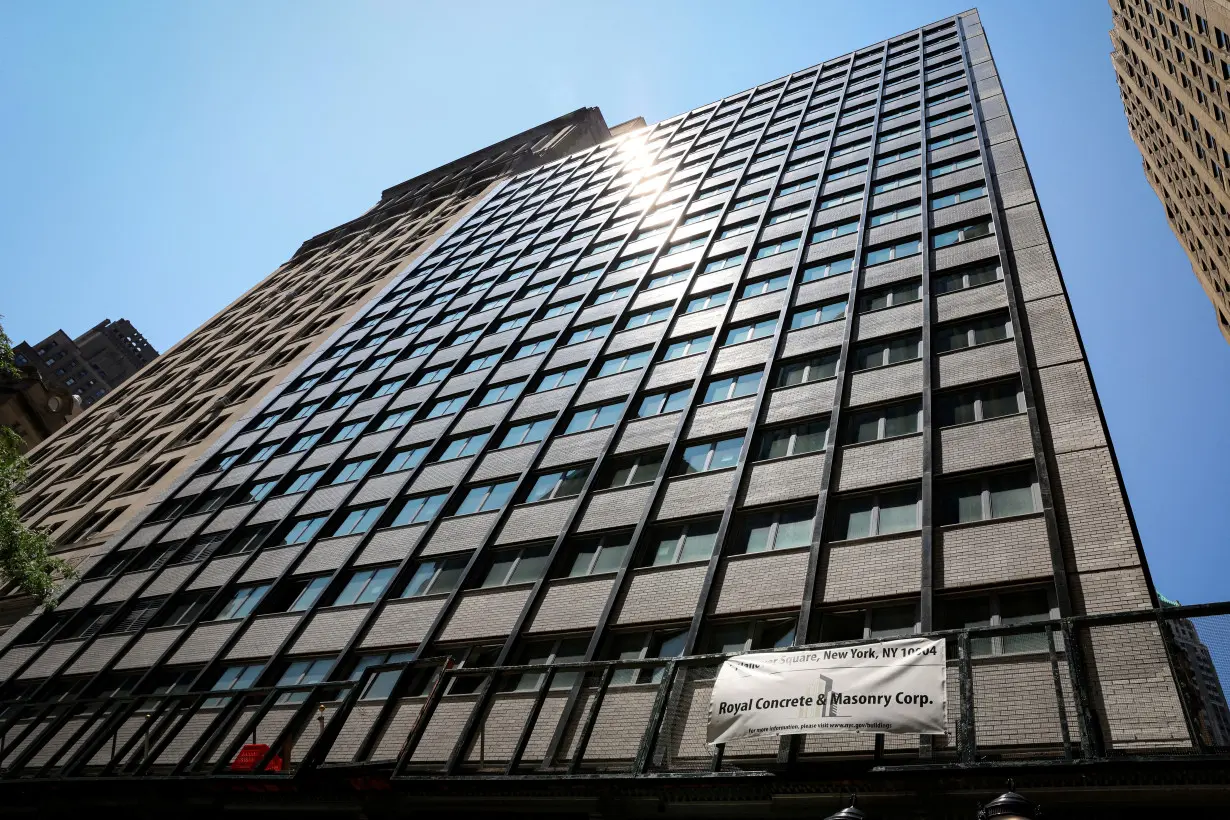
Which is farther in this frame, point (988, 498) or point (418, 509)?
point (418, 509)

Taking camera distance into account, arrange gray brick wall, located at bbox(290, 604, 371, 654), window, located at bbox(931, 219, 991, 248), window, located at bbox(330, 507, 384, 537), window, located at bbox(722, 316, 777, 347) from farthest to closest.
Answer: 1. window, located at bbox(330, 507, 384, 537)
2. window, located at bbox(722, 316, 777, 347)
3. window, located at bbox(931, 219, 991, 248)
4. gray brick wall, located at bbox(290, 604, 371, 654)

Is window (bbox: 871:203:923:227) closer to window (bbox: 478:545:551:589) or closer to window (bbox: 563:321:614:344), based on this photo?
window (bbox: 563:321:614:344)

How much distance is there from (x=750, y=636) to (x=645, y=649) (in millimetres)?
2269

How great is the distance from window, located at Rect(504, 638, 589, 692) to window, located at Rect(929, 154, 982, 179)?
22.3 m

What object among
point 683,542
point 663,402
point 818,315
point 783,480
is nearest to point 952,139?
point 818,315

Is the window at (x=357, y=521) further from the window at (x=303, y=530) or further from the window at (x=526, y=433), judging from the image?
the window at (x=526, y=433)

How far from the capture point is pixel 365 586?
71.6 feet

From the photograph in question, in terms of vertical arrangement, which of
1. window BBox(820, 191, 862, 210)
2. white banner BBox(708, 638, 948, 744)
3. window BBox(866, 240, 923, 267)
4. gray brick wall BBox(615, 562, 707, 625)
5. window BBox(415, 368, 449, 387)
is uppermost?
window BBox(820, 191, 862, 210)

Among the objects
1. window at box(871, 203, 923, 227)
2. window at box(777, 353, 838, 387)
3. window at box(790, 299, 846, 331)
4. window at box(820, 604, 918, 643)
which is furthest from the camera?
window at box(871, 203, 923, 227)

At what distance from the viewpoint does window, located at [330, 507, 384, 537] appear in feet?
A: 81.0

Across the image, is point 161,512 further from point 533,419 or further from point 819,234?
point 819,234

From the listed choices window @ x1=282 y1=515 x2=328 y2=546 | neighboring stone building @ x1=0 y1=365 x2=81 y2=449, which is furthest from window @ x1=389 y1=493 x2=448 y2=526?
neighboring stone building @ x1=0 y1=365 x2=81 y2=449

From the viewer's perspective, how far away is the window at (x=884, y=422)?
1728 centimetres

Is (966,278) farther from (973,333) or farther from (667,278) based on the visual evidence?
(667,278)
